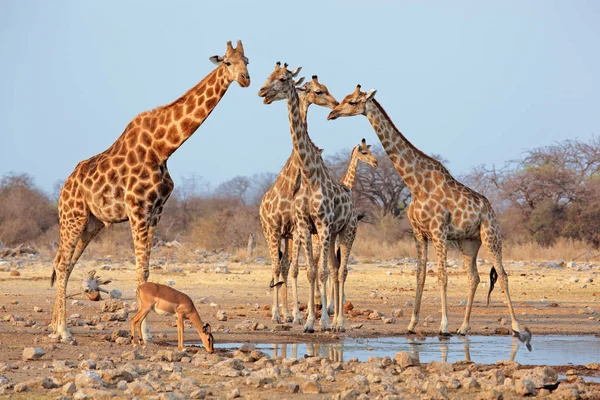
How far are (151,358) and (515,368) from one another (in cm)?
334

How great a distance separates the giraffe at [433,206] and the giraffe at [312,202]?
0.57 m

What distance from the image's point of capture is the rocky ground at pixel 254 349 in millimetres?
7684

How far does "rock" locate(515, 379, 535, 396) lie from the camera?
7742 mm

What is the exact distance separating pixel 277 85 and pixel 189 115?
1422 millimetres

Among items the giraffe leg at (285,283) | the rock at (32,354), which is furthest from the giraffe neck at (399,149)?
the rock at (32,354)

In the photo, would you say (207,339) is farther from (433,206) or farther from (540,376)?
(433,206)

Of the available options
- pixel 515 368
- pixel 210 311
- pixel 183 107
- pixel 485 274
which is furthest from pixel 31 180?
pixel 515 368

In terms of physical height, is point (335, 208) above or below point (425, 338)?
above

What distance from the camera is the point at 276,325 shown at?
1238cm

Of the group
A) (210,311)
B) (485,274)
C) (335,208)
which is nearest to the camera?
(335,208)

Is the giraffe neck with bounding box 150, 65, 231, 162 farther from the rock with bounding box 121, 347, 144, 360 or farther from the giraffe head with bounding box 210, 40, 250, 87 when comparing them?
the rock with bounding box 121, 347, 144, 360

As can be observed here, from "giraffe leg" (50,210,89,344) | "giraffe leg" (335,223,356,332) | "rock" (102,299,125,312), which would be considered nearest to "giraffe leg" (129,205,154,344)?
"giraffe leg" (50,210,89,344)

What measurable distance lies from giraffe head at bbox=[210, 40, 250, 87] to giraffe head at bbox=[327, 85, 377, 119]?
7.31ft

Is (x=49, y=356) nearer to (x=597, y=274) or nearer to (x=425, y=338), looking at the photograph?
(x=425, y=338)
